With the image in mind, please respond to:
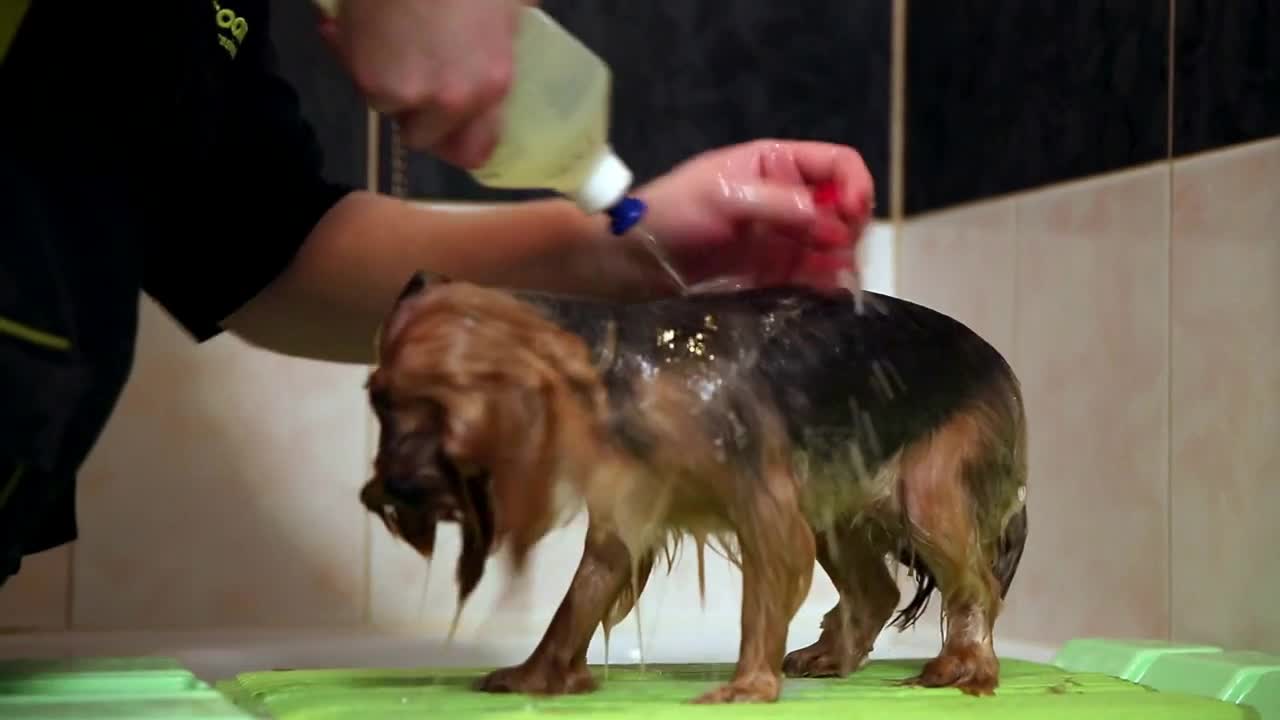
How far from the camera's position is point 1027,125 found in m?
1.20

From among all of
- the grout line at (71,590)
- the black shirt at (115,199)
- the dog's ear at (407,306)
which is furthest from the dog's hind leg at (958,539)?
the grout line at (71,590)

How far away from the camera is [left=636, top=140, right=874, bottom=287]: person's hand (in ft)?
2.24

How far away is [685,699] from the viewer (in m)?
0.62

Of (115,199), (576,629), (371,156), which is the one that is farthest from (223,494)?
(576,629)

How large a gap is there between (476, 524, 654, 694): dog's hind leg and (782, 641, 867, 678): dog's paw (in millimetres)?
113

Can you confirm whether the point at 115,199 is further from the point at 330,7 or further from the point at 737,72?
the point at 737,72

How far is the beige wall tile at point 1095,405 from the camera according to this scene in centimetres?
104

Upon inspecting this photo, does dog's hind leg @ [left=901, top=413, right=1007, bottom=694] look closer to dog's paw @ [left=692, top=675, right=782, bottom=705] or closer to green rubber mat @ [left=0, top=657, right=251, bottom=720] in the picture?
dog's paw @ [left=692, top=675, right=782, bottom=705]

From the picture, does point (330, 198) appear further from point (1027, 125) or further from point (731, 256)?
point (1027, 125)

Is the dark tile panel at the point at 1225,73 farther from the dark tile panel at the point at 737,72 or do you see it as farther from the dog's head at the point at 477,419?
the dog's head at the point at 477,419

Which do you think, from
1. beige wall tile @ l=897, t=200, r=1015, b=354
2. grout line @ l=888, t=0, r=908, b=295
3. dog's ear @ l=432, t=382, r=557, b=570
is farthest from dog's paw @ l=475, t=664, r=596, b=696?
grout line @ l=888, t=0, r=908, b=295

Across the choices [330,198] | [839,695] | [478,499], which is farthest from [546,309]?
[330,198]

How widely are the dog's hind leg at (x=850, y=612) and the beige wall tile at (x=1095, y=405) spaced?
0.37m

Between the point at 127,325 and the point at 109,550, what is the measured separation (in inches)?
22.0
